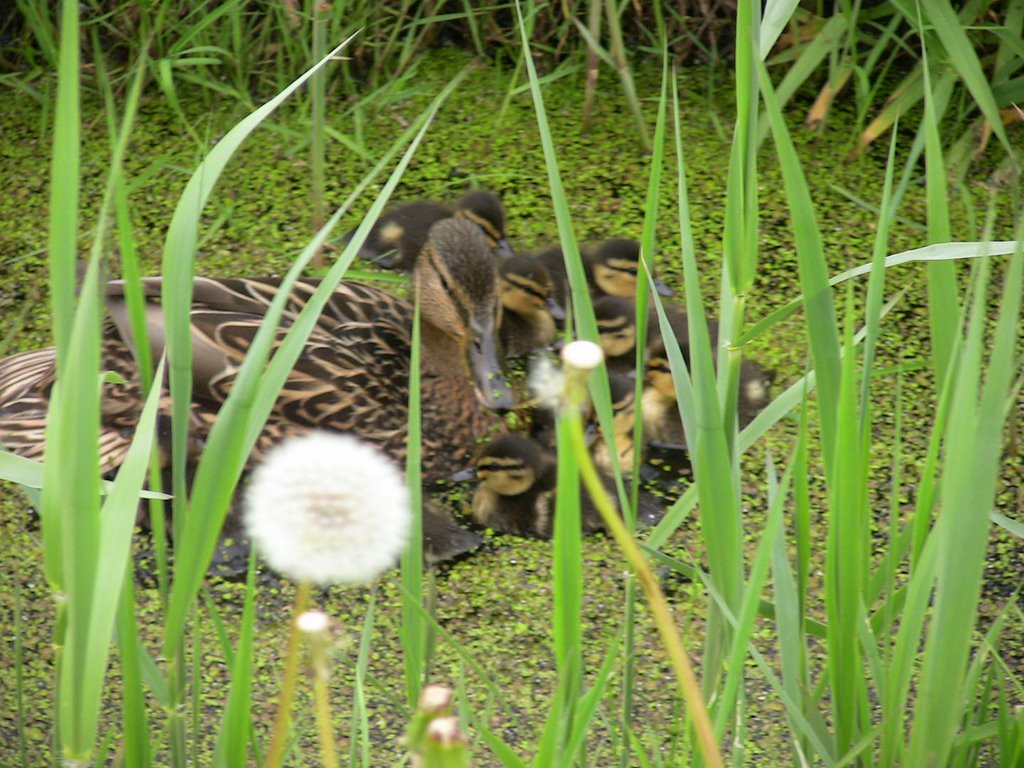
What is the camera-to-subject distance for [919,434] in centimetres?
211

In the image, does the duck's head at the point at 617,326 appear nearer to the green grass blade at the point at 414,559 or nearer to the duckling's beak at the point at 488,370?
the duckling's beak at the point at 488,370

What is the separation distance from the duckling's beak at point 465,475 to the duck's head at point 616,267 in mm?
448

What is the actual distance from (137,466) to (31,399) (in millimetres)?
1059

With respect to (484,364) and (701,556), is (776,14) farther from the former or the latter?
(484,364)

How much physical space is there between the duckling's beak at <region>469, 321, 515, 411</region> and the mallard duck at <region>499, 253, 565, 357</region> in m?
0.12

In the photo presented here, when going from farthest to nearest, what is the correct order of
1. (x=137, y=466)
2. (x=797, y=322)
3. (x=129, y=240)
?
(x=797, y=322) → (x=129, y=240) → (x=137, y=466)

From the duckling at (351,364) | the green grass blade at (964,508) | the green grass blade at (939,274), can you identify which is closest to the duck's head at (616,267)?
the duckling at (351,364)

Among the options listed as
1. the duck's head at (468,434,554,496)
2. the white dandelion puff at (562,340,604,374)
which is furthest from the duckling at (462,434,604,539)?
the white dandelion puff at (562,340,604,374)

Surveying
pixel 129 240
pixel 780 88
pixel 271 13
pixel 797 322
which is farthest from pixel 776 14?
pixel 271 13

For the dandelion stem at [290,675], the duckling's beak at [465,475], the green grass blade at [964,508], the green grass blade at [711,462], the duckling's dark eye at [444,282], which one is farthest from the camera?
the duckling's dark eye at [444,282]

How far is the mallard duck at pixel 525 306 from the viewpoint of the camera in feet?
7.59

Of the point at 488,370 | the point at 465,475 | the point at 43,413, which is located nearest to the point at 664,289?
the point at 488,370

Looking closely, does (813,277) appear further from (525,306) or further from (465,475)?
(525,306)

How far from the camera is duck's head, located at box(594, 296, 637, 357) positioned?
2.29 metres
